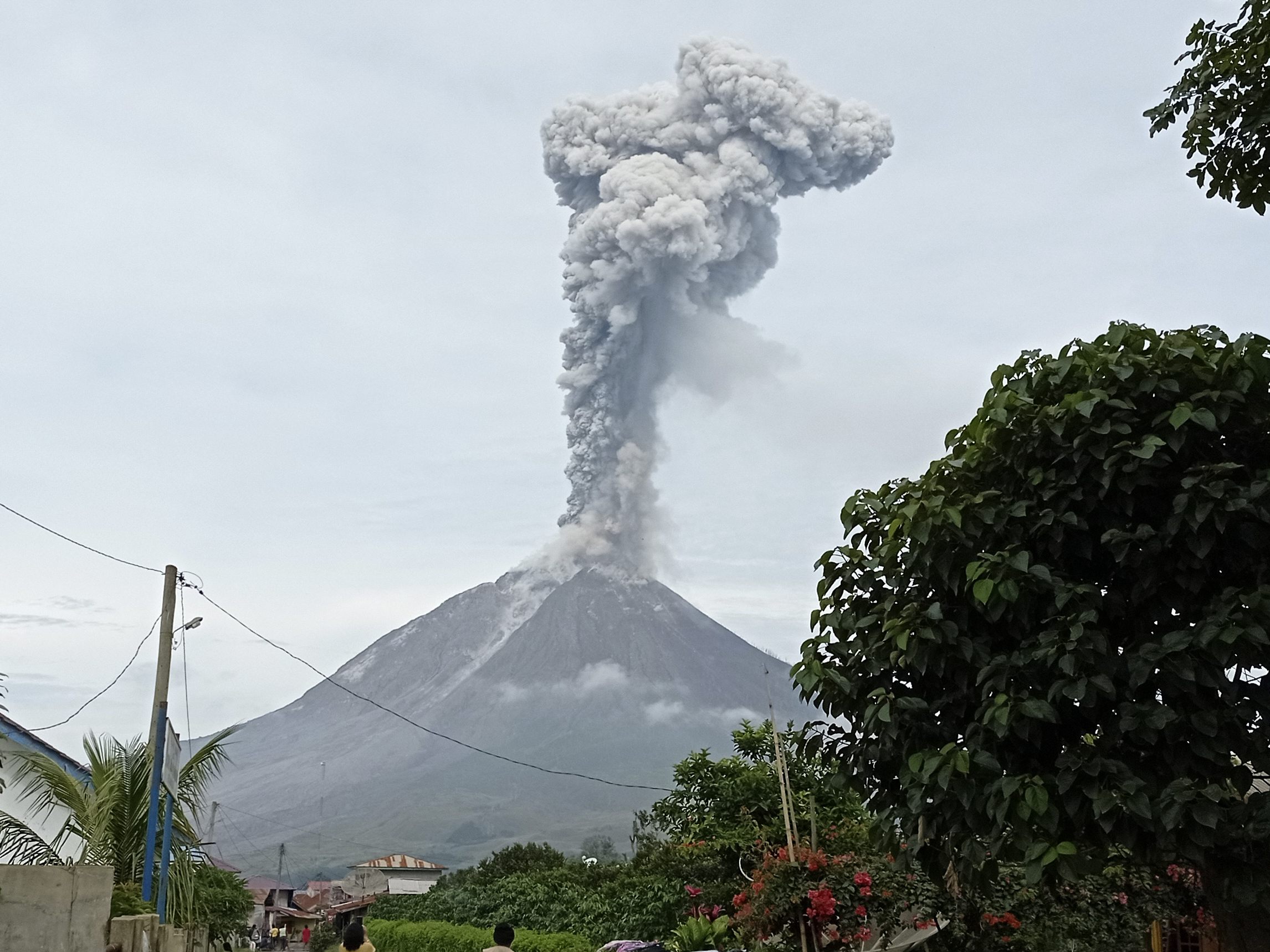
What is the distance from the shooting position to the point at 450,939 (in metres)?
22.7

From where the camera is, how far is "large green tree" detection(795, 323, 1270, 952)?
180 inches

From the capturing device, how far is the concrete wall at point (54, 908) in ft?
27.1

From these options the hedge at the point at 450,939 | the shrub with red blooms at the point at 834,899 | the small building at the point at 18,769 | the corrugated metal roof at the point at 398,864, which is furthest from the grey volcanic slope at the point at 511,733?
the shrub with red blooms at the point at 834,899

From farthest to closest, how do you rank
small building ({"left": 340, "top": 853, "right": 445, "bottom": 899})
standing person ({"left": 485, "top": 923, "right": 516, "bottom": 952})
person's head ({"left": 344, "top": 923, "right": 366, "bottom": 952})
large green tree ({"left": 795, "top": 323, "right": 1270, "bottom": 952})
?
small building ({"left": 340, "top": 853, "right": 445, "bottom": 899})
standing person ({"left": 485, "top": 923, "right": 516, "bottom": 952})
person's head ({"left": 344, "top": 923, "right": 366, "bottom": 952})
large green tree ({"left": 795, "top": 323, "right": 1270, "bottom": 952})

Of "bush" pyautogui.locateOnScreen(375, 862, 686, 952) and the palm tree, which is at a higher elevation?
the palm tree

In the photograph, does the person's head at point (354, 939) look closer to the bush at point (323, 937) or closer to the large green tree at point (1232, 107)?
the large green tree at point (1232, 107)

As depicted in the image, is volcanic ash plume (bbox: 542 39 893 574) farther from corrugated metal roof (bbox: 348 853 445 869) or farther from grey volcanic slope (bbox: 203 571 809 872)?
grey volcanic slope (bbox: 203 571 809 872)

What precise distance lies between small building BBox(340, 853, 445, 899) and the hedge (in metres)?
27.3

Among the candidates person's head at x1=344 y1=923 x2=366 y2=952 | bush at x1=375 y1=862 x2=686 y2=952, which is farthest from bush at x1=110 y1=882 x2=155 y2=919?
bush at x1=375 y1=862 x2=686 y2=952

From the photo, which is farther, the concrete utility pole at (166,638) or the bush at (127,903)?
the concrete utility pole at (166,638)

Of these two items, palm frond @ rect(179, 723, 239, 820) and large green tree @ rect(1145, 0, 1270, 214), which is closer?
large green tree @ rect(1145, 0, 1270, 214)

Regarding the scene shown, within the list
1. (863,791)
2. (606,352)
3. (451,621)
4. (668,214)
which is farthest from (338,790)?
(863,791)

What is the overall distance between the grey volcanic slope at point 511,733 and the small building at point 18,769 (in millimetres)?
116135

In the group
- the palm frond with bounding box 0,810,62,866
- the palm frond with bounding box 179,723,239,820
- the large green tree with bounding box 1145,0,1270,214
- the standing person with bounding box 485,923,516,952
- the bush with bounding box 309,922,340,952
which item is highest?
the large green tree with bounding box 1145,0,1270,214
